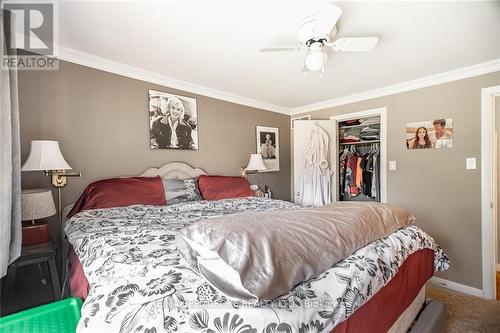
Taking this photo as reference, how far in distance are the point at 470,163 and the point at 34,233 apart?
3.90m

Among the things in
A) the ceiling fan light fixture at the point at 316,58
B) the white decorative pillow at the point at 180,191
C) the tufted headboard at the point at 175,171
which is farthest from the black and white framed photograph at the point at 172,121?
the ceiling fan light fixture at the point at 316,58

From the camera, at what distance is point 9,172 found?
138 cm

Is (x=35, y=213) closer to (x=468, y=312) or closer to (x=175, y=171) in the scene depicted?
(x=175, y=171)

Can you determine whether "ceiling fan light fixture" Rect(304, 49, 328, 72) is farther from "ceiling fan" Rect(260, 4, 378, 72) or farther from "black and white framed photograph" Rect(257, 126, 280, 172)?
"black and white framed photograph" Rect(257, 126, 280, 172)

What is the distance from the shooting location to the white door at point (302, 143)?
3529 mm

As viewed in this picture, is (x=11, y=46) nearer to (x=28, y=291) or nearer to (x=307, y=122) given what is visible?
(x=28, y=291)

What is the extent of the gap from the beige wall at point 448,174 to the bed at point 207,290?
1338mm

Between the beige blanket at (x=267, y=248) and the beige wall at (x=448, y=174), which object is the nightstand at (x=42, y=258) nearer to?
the beige blanket at (x=267, y=248)

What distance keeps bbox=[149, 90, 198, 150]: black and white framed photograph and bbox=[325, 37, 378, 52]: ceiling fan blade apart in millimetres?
1810

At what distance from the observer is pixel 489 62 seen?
2227 mm

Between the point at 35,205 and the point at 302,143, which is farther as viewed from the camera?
the point at 302,143

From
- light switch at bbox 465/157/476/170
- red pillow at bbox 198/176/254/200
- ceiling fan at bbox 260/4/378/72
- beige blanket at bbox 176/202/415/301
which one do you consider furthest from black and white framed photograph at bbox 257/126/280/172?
beige blanket at bbox 176/202/415/301

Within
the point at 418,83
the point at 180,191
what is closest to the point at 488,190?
the point at 418,83

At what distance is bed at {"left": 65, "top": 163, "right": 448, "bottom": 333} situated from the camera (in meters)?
0.63
